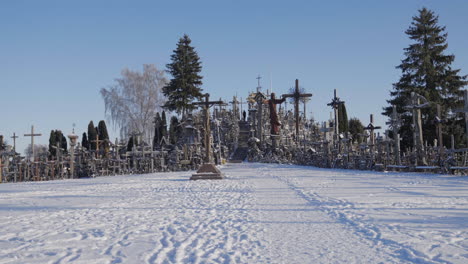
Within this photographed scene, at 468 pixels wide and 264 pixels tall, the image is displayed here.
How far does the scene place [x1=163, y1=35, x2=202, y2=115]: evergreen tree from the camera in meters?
44.1

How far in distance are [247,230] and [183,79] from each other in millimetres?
39452

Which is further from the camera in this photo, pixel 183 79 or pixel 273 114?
pixel 183 79

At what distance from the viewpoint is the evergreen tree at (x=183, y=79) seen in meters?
44.1

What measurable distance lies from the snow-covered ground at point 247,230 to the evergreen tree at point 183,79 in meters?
34.6

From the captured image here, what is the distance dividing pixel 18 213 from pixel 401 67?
3243 centimetres

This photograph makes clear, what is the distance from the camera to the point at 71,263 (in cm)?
442

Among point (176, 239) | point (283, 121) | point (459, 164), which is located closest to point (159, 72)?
point (283, 121)

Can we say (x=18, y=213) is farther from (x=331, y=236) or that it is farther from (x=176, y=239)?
(x=331, y=236)

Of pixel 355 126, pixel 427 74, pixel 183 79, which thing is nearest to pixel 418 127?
pixel 427 74

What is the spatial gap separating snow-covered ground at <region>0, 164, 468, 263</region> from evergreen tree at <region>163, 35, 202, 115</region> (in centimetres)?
3455

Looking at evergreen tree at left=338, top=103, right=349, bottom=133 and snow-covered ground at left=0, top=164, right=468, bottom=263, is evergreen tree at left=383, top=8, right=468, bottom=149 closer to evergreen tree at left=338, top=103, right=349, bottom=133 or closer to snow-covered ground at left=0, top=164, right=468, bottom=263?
evergreen tree at left=338, top=103, right=349, bottom=133

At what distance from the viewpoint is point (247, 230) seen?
6094 millimetres

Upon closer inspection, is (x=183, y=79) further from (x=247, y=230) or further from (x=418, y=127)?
(x=247, y=230)

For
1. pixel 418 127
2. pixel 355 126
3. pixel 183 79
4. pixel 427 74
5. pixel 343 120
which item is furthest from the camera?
pixel 355 126
